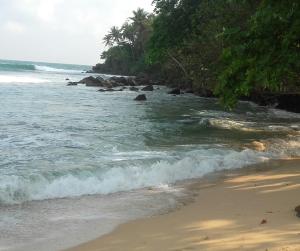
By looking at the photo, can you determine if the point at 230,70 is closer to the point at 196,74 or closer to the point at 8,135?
the point at 8,135

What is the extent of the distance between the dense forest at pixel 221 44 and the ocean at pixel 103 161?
1.91 metres

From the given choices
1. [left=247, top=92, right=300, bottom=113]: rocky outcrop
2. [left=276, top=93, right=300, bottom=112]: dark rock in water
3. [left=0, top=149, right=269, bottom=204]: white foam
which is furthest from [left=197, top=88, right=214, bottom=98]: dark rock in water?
[left=0, top=149, right=269, bottom=204]: white foam

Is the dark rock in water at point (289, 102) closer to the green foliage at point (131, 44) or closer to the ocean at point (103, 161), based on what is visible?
the ocean at point (103, 161)

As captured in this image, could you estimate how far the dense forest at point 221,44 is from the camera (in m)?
7.88

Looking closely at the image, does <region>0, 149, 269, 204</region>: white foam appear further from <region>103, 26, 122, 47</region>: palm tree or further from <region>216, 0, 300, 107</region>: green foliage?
<region>103, 26, 122, 47</region>: palm tree

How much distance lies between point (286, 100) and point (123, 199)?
831 inches

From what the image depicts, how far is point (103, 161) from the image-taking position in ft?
37.9

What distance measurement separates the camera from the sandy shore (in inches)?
222

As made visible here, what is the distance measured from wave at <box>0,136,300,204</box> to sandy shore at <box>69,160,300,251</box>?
1.42 meters

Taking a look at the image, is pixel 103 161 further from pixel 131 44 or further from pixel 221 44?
pixel 131 44

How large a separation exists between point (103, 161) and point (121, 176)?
4.99 feet

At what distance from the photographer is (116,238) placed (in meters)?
6.31

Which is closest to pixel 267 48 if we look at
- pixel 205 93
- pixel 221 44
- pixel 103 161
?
pixel 103 161

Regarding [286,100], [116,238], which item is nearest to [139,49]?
[286,100]
